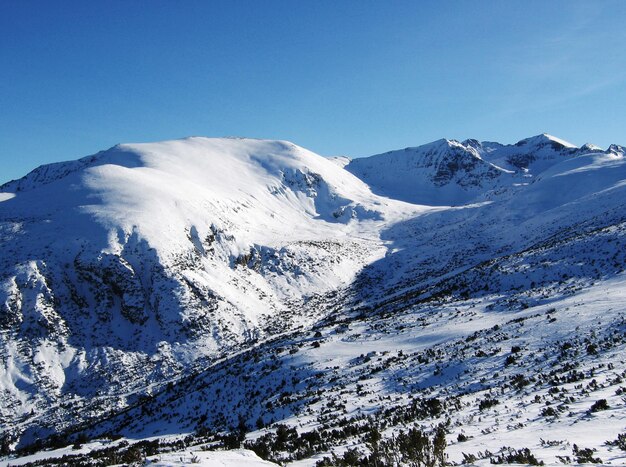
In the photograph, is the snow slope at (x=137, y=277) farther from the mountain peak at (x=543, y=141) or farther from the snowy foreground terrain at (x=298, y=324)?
the mountain peak at (x=543, y=141)

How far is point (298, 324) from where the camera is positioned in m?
50.2

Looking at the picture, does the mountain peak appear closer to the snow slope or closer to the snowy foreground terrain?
the snowy foreground terrain

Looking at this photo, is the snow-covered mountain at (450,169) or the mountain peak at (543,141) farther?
the mountain peak at (543,141)

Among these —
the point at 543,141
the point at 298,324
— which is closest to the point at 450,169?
the point at 543,141

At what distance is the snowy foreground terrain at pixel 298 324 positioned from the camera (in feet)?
44.0

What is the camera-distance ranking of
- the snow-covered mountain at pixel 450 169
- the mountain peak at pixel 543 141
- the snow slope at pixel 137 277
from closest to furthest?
the snow slope at pixel 137 277 < the snow-covered mountain at pixel 450 169 < the mountain peak at pixel 543 141

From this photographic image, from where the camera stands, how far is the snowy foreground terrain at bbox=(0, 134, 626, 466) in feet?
44.0

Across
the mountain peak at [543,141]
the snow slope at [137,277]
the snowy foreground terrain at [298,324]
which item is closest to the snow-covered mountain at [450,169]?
the mountain peak at [543,141]

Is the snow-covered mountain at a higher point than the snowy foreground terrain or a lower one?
higher

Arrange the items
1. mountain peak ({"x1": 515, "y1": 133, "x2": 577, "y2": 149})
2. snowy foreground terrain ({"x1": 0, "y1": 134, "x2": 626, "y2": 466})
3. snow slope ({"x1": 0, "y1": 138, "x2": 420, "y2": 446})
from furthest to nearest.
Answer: mountain peak ({"x1": 515, "y1": 133, "x2": 577, "y2": 149}) → snow slope ({"x1": 0, "y1": 138, "x2": 420, "y2": 446}) → snowy foreground terrain ({"x1": 0, "y1": 134, "x2": 626, "y2": 466})

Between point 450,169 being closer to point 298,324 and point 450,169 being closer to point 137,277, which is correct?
point 298,324

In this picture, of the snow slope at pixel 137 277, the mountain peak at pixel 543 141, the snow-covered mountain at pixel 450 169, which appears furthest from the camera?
Result: the mountain peak at pixel 543 141

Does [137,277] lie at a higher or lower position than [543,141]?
lower

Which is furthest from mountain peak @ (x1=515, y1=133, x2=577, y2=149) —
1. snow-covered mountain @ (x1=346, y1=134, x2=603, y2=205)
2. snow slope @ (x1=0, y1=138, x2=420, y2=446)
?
snow slope @ (x1=0, y1=138, x2=420, y2=446)
